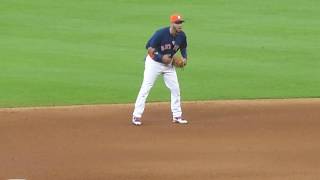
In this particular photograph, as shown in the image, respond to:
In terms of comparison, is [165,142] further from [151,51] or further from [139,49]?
[139,49]

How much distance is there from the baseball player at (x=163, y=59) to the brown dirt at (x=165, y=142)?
391 mm

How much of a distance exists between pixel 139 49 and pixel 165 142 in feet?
33.0

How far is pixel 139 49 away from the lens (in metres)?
22.1

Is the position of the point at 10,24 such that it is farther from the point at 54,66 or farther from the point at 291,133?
the point at 291,133

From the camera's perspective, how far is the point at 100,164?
1081 centimetres

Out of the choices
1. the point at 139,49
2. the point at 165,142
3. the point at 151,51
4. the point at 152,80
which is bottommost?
the point at 139,49

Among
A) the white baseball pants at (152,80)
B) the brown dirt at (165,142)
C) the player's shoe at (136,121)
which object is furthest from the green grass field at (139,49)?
the white baseball pants at (152,80)

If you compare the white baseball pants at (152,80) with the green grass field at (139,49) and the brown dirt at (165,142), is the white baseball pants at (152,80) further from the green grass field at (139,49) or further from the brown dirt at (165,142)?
the green grass field at (139,49)

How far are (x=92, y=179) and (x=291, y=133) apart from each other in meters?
4.17

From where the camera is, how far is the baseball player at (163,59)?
13.2 m

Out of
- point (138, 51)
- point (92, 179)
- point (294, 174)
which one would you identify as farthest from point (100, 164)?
point (138, 51)

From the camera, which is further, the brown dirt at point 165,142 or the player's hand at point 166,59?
the player's hand at point 166,59

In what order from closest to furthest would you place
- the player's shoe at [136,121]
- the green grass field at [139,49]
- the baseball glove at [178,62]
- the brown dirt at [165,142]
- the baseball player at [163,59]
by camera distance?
the brown dirt at [165,142] → the baseball player at [163,59] → the baseball glove at [178,62] → the player's shoe at [136,121] → the green grass field at [139,49]

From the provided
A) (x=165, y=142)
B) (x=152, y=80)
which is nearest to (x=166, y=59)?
(x=152, y=80)
